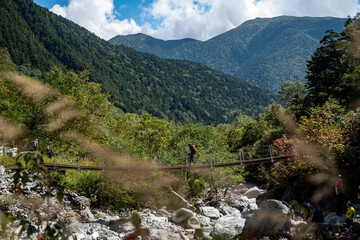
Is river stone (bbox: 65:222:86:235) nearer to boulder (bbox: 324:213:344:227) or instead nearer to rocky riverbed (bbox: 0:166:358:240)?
rocky riverbed (bbox: 0:166:358:240)

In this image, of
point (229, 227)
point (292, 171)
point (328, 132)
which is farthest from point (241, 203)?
point (328, 132)

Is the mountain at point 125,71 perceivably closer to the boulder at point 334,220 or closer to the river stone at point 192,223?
the river stone at point 192,223

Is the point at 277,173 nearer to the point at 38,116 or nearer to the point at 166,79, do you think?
the point at 38,116

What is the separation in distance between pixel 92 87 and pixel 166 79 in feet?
493

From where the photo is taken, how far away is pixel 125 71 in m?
151

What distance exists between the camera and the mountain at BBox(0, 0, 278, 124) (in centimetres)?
8669

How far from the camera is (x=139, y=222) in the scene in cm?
94

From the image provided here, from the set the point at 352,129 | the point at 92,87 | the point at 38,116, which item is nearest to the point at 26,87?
the point at 38,116

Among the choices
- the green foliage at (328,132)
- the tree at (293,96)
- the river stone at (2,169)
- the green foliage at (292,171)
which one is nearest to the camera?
the green foliage at (328,132)

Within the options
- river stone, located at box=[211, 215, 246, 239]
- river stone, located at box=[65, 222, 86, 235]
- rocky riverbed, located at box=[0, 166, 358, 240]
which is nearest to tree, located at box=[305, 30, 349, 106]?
rocky riverbed, located at box=[0, 166, 358, 240]

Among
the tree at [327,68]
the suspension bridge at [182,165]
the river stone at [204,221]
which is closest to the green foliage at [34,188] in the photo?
the suspension bridge at [182,165]

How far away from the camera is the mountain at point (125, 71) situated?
86.7 meters

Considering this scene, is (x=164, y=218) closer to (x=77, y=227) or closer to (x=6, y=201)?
(x=77, y=227)

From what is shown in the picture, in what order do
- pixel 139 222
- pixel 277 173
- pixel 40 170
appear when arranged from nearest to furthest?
pixel 139 222, pixel 40 170, pixel 277 173
